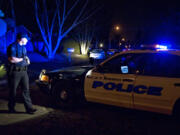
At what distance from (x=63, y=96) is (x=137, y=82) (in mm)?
2173

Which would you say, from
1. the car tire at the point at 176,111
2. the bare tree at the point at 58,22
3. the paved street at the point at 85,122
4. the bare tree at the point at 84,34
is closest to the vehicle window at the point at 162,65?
the car tire at the point at 176,111

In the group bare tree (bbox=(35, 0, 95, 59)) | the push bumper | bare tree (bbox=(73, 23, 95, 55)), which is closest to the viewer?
the push bumper

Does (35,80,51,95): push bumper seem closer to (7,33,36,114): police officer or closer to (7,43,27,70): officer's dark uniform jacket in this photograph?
(7,33,36,114): police officer

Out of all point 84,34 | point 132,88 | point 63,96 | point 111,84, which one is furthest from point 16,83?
point 84,34

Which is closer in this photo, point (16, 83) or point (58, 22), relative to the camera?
point (16, 83)

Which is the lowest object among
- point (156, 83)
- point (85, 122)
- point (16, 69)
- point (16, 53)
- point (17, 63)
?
point (85, 122)

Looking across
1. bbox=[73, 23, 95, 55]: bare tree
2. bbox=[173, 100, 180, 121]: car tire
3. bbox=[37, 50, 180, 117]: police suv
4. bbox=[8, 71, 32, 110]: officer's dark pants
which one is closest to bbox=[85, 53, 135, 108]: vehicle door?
bbox=[37, 50, 180, 117]: police suv

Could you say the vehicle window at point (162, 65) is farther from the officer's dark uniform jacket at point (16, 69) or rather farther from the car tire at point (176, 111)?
the officer's dark uniform jacket at point (16, 69)

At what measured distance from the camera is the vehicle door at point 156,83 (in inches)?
168

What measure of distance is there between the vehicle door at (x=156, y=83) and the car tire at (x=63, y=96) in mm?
1814

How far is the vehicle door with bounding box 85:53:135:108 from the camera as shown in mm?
4715

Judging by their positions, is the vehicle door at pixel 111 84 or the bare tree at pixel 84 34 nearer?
the vehicle door at pixel 111 84

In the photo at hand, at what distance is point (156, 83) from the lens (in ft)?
14.3

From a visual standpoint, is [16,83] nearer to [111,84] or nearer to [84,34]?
[111,84]
